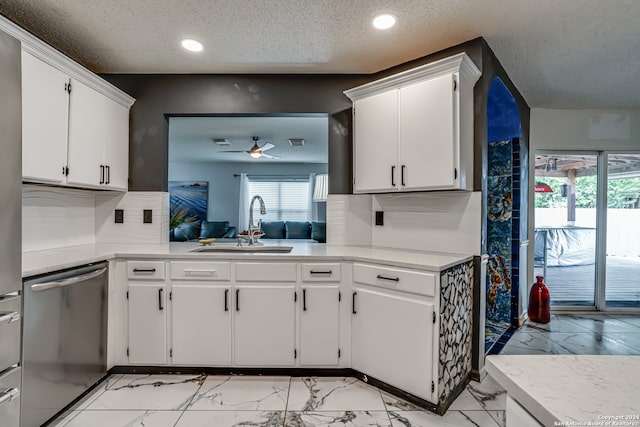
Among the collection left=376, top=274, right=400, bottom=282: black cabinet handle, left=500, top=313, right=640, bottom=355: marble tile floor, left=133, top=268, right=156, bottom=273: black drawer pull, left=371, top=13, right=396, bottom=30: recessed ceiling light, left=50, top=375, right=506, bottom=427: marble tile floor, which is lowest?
left=50, top=375, right=506, bottom=427: marble tile floor

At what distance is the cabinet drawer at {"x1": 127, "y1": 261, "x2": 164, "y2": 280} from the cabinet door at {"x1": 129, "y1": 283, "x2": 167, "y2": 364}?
0.06 m

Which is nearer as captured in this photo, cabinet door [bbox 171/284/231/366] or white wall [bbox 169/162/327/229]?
cabinet door [bbox 171/284/231/366]

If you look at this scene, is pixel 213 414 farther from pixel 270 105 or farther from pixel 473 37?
pixel 473 37

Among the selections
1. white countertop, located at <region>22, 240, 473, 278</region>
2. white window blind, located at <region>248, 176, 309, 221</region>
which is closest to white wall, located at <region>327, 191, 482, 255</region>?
white countertop, located at <region>22, 240, 473, 278</region>

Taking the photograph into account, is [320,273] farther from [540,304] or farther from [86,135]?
[540,304]

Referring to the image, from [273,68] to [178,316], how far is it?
2.08 metres

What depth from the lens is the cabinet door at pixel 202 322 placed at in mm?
2336

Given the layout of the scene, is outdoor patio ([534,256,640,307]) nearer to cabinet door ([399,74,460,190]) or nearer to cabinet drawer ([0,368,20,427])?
cabinet door ([399,74,460,190])

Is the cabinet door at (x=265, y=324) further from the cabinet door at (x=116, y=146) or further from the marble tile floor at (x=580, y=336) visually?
the marble tile floor at (x=580, y=336)

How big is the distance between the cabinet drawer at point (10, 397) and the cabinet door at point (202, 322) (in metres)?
0.92

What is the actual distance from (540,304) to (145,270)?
3839 mm

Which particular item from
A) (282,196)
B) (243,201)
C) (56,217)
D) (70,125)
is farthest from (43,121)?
(282,196)

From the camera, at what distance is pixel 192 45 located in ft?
7.99

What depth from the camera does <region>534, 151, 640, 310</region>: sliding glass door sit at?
401 cm
